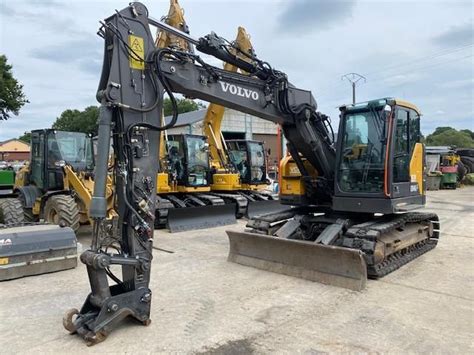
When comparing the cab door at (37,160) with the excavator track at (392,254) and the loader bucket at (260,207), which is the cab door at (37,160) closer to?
the loader bucket at (260,207)

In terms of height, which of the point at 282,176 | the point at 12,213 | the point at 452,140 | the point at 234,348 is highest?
the point at 452,140

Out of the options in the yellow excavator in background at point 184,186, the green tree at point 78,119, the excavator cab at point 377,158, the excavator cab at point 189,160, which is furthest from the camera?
the green tree at point 78,119

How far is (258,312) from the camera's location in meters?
4.69

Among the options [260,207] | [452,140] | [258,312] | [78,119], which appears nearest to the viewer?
[258,312]

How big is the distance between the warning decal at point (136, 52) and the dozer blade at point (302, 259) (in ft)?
10.6

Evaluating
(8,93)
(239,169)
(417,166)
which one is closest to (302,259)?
(417,166)

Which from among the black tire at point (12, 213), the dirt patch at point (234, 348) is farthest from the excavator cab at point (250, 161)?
the dirt patch at point (234, 348)

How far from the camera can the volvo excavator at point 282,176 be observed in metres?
4.19

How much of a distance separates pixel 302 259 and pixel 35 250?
12.7ft

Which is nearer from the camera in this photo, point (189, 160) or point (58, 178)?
point (58, 178)

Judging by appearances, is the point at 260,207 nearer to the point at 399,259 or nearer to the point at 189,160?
the point at 189,160

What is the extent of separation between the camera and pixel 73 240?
662cm

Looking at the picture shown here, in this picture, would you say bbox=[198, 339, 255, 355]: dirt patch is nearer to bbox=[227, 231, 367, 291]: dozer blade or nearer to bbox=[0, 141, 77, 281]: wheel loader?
bbox=[227, 231, 367, 291]: dozer blade

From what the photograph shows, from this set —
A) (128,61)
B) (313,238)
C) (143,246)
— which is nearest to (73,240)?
(143,246)
